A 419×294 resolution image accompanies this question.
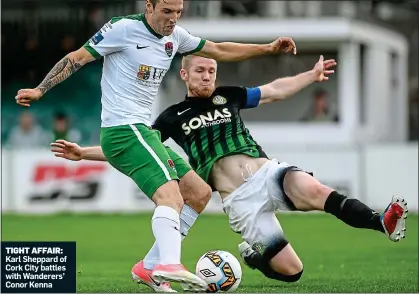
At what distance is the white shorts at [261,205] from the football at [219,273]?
646 mm

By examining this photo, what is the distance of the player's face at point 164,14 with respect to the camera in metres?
9.15

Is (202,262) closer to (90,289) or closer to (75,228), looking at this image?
(90,289)

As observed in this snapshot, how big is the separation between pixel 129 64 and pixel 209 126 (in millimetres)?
1301

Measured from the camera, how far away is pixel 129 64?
927cm

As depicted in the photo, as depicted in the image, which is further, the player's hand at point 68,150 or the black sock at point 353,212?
the player's hand at point 68,150

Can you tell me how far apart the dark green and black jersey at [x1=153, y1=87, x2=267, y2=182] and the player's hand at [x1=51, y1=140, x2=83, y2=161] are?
73 cm

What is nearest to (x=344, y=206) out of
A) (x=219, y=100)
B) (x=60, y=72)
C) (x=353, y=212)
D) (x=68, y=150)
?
(x=353, y=212)

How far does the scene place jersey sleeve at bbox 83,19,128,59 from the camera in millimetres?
9172

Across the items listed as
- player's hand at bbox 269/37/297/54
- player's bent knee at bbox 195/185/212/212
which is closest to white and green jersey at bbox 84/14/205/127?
player's bent knee at bbox 195/185/212/212

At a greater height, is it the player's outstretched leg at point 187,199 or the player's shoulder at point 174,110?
the player's shoulder at point 174,110

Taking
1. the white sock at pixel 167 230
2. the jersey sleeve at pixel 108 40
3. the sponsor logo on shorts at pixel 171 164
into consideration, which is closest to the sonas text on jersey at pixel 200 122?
the sponsor logo on shorts at pixel 171 164

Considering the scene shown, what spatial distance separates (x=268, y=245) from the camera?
10797 millimetres

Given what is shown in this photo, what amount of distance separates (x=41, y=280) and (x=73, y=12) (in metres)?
23.3

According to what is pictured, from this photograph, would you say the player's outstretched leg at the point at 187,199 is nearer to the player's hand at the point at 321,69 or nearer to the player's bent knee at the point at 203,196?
the player's bent knee at the point at 203,196
